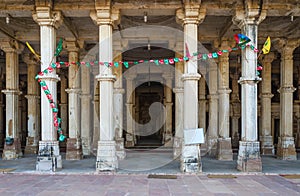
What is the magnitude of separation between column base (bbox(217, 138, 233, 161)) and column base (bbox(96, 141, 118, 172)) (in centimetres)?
483

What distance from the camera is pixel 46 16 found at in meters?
9.00

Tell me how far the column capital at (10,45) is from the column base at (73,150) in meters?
4.77

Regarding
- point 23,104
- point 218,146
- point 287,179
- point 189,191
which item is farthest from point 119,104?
point 23,104

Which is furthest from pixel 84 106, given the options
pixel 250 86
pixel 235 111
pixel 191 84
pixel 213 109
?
pixel 235 111

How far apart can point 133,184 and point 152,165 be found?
9.35 ft

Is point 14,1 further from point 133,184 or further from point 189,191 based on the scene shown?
point 189,191

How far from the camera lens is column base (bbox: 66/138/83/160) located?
455 inches

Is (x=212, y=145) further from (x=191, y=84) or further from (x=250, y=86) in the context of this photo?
(x=191, y=84)

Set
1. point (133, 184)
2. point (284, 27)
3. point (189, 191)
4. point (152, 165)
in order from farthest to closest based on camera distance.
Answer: point (284, 27), point (152, 165), point (133, 184), point (189, 191)

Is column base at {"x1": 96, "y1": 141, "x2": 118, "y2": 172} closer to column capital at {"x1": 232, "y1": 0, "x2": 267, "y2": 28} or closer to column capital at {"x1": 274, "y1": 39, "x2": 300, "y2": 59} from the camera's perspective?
column capital at {"x1": 232, "y1": 0, "x2": 267, "y2": 28}

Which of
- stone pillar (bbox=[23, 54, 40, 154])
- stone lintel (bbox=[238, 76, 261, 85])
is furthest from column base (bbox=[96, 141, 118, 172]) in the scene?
stone pillar (bbox=[23, 54, 40, 154])

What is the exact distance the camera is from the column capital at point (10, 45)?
11.8 meters

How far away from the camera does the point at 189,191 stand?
6.99m

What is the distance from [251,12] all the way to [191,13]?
199 centimetres
